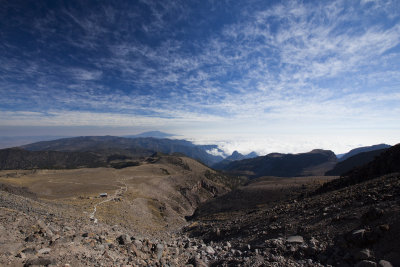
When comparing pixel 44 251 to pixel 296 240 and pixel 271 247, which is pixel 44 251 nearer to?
pixel 271 247

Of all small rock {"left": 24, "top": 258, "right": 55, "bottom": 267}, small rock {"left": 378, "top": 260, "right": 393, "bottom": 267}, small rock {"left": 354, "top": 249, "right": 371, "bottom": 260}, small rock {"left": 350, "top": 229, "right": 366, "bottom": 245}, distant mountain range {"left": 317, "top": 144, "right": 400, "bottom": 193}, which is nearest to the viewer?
small rock {"left": 24, "top": 258, "right": 55, "bottom": 267}

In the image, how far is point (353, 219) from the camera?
11195mm

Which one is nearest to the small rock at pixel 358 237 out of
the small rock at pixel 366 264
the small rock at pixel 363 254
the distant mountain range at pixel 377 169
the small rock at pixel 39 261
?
the small rock at pixel 363 254

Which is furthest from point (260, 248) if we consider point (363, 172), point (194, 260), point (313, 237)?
point (363, 172)

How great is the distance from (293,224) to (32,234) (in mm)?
17650

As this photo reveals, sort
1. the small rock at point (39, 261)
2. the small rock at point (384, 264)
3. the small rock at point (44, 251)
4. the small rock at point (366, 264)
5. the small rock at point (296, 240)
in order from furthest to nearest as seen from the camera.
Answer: the small rock at point (296, 240)
the small rock at point (44, 251)
the small rock at point (366, 264)
the small rock at point (384, 264)
the small rock at point (39, 261)

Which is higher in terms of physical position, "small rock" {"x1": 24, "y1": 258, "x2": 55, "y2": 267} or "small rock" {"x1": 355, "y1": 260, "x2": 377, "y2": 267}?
"small rock" {"x1": 355, "y1": 260, "x2": 377, "y2": 267}

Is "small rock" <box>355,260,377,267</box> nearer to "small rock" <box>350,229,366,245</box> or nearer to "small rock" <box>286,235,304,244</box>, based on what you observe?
"small rock" <box>350,229,366,245</box>

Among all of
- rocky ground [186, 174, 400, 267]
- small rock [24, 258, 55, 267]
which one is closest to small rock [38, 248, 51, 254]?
small rock [24, 258, 55, 267]

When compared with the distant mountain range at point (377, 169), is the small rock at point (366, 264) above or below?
below

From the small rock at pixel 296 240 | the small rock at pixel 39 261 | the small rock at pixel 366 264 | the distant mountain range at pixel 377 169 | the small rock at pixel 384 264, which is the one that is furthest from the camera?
the distant mountain range at pixel 377 169

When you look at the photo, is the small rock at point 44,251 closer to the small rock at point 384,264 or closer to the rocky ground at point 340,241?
the rocky ground at point 340,241

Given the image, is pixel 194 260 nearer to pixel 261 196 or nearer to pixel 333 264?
pixel 333 264

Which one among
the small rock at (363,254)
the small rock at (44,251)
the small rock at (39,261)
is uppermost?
the small rock at (363,254)
